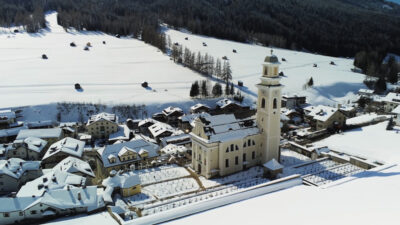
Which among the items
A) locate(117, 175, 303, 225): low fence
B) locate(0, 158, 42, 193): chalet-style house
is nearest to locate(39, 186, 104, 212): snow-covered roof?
locate(117, 175, 303, 225): low fence

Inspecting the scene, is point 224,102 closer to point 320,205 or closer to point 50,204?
point 50,204

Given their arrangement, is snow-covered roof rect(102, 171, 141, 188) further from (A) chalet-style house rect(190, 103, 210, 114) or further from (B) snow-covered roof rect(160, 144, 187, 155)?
(A) chalet-style house rect(190, 103, 210, 114)

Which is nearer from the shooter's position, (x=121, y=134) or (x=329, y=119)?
(x=329, y=119)

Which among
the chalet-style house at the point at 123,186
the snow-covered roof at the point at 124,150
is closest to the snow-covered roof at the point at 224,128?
the chalet-style house at the point at 123,186

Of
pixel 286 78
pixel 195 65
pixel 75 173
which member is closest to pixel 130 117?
pixel 75 173

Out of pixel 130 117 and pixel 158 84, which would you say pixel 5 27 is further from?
pixel 130 117

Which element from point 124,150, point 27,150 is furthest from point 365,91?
point 27,150
